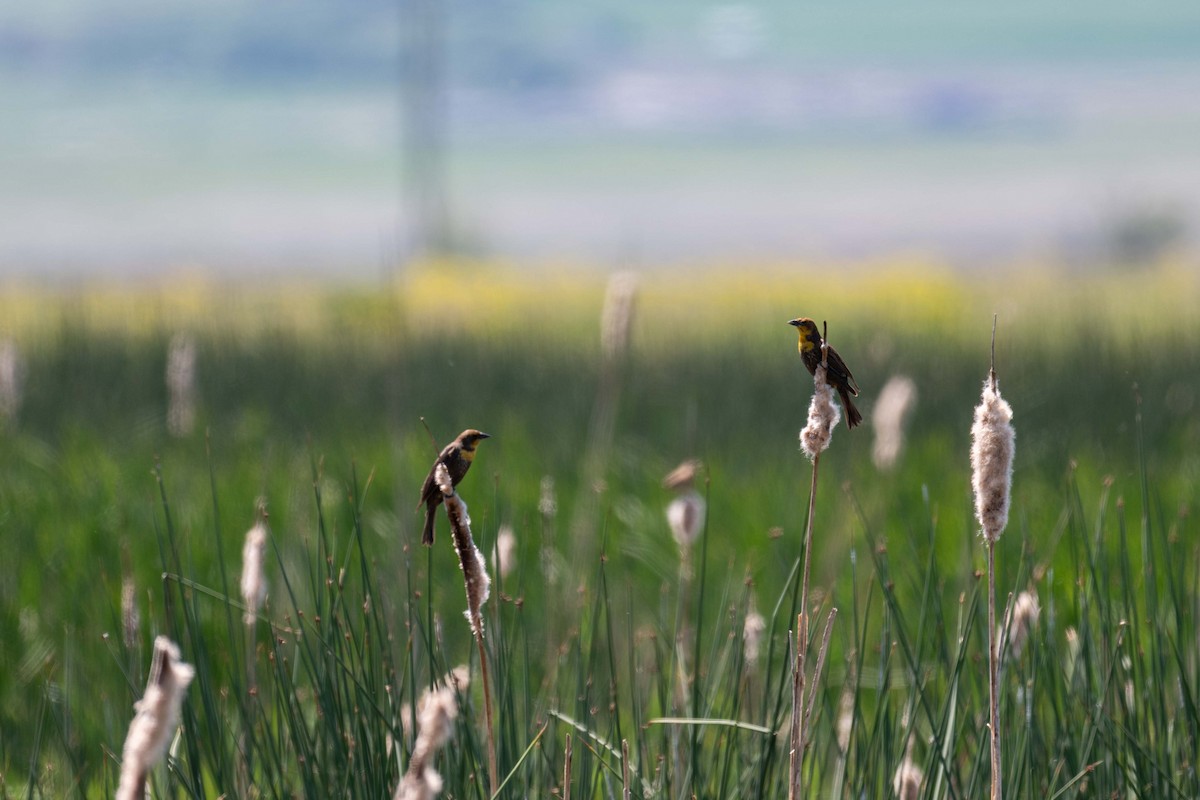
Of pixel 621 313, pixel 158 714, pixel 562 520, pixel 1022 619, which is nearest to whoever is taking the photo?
pixel 158 714

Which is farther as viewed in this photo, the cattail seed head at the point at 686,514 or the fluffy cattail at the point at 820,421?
the cattail seed head at the point at 686,514

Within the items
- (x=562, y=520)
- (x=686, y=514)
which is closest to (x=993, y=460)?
(x=686, y=514)

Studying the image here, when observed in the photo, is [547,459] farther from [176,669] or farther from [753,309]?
[753,309]

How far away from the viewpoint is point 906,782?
1924 mm

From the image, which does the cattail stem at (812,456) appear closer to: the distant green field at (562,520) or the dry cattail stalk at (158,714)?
the distant green field at (562,520)

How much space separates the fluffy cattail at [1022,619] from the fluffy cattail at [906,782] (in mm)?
254

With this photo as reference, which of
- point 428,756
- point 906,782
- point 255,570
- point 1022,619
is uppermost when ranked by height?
point 428,756

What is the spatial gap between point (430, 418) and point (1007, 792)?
5015 mm

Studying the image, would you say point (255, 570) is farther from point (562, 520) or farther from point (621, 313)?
point (562, 520)

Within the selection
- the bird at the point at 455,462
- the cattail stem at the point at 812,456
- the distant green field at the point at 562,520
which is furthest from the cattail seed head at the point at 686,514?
the bird at the point at 455,462

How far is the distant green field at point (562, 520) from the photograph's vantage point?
1995mm

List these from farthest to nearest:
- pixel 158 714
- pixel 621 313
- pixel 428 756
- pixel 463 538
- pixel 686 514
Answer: pixel 621 313 < pixel 686 514 < pixel 463 538 < pixel 428 756 < pixel 158 714

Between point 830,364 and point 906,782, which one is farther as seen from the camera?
point 906,782

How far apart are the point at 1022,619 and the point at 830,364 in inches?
38.6
